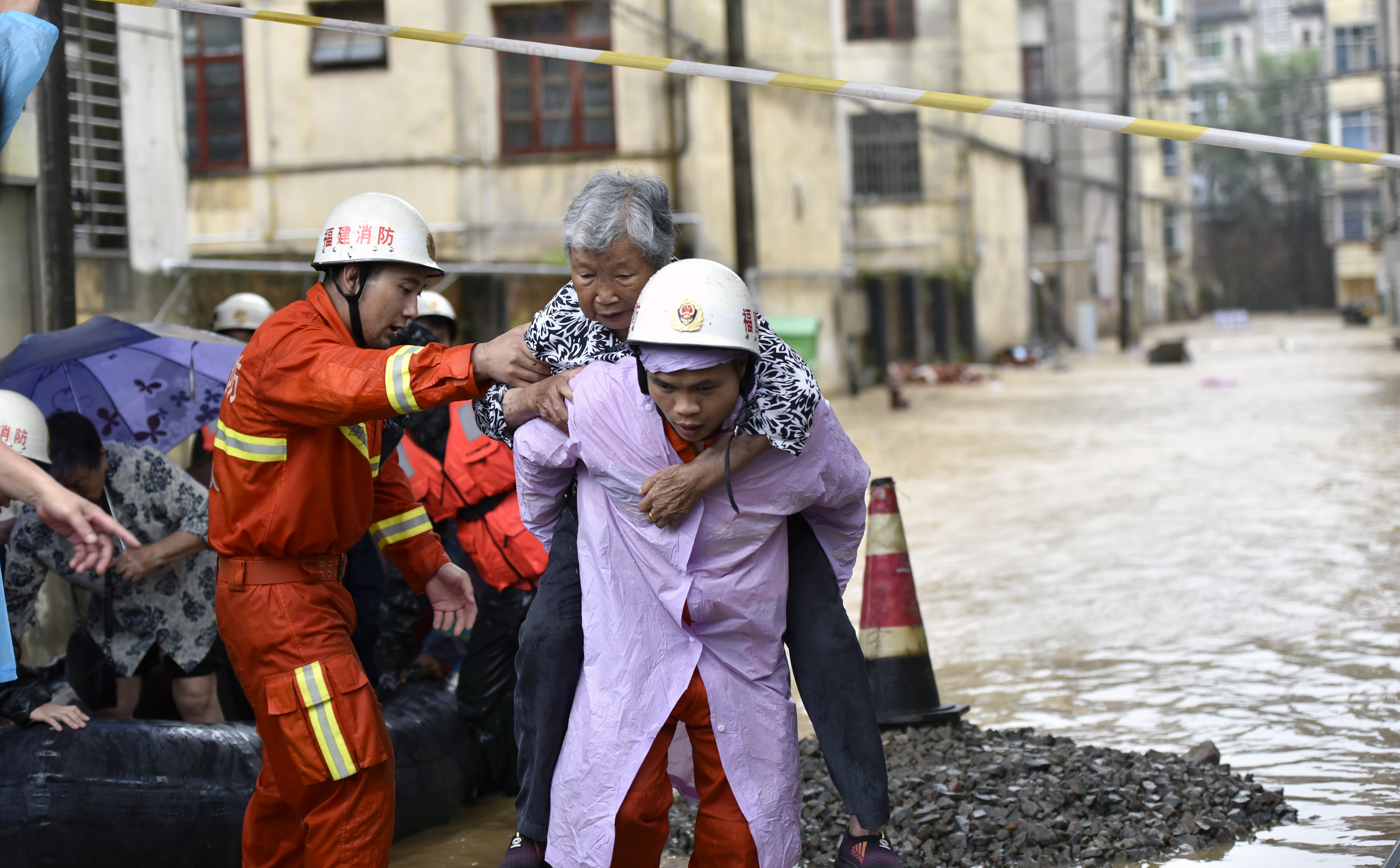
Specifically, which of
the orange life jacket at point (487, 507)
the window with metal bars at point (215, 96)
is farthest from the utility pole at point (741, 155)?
the orange life jacket at point (487, 507)

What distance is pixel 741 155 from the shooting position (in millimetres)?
18734

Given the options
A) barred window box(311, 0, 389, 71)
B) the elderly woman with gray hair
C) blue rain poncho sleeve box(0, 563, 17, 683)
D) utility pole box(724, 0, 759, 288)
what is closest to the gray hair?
the elderly woman with gray hair

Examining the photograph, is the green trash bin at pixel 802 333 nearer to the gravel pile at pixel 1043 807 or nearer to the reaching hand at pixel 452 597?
the gravel pile at pixel 1043 807

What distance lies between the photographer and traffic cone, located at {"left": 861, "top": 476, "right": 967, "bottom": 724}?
5.40 m

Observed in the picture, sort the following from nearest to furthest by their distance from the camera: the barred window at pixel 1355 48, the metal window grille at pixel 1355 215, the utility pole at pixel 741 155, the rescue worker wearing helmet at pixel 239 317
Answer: the rescue worker wearing helmet at pixel 239 317 → the utility pole at pixel 741 155 → the barred window at pixel 1355 48 → the metal window grille at pixel 1355 215

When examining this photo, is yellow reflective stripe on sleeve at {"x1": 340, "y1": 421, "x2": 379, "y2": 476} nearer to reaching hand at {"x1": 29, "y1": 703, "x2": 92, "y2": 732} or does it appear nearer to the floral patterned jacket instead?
the floral patterned jacket

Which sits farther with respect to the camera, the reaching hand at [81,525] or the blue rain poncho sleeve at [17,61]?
the blue rain poncho sleeve at [17,61]

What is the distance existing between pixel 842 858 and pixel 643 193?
166 centimetres

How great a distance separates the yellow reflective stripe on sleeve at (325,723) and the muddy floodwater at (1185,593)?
4.15 ft

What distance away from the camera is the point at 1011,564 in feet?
31.0

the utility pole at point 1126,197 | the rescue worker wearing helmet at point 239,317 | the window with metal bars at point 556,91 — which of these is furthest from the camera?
the utility pole at point 1126,197

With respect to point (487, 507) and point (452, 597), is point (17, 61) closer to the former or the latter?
point (452, 597)

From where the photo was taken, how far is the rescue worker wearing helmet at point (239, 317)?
275 inches

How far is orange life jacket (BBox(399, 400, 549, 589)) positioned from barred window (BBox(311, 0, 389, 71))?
15.8 metres
